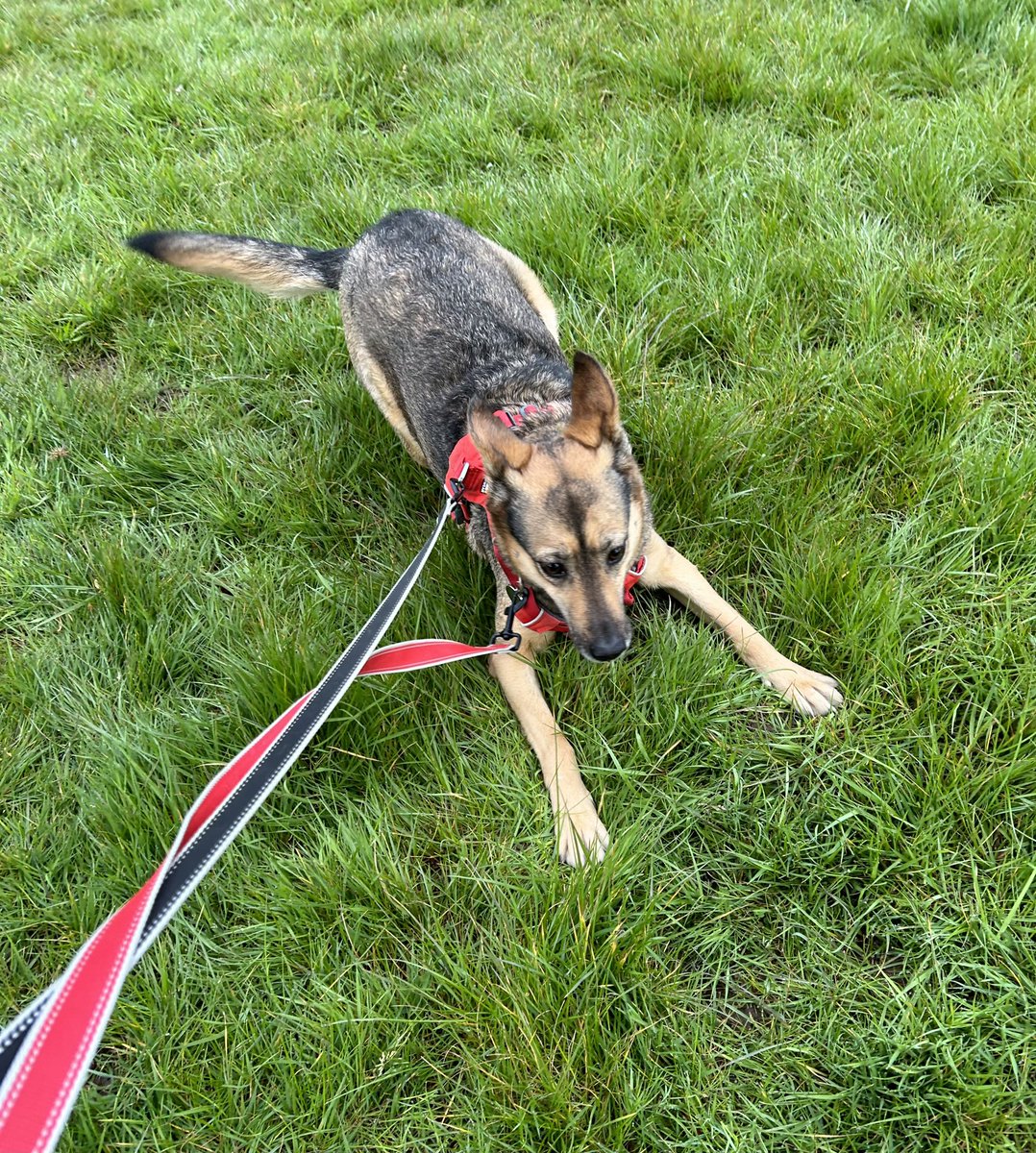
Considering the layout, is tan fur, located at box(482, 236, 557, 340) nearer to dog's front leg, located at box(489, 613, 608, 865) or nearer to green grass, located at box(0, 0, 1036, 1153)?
green grass, located at box(0, 0, 1036, 1153)

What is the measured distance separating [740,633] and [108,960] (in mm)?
2008

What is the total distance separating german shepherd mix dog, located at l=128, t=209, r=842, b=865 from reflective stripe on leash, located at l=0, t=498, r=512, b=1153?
813 millimetres

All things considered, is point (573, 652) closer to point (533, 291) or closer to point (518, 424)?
point (518, 424)

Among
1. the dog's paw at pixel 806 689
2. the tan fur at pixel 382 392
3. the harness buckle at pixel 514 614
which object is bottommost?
the dog's paw at pixel 806 689

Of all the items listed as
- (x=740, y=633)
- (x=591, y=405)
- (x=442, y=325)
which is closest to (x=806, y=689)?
(x=740, y=633)

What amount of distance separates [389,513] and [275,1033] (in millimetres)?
1952

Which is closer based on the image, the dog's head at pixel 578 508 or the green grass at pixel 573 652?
the green grass at pixel 573 652

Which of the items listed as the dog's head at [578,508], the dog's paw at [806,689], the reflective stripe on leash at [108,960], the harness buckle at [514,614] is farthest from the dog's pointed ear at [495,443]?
the dog's paw at [806,689]

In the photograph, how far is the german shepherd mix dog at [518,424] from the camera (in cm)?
251

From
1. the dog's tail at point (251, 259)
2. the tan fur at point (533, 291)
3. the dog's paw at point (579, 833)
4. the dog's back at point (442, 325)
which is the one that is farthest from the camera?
the tan fur at point (533, 291)

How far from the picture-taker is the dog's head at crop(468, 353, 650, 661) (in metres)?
2.50

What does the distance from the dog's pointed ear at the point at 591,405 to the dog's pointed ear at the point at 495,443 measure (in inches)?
7.5

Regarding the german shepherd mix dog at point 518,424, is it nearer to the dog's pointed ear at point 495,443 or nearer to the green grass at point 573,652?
the dog's pointed ear at point 495,443

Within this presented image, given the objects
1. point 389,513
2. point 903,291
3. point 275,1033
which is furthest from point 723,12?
point 275,1033
